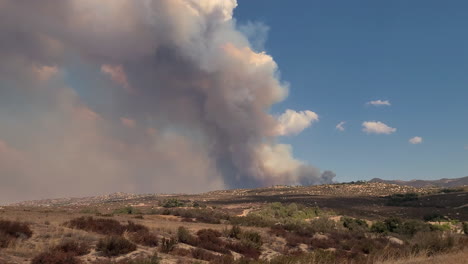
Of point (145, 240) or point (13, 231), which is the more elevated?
point (13, 231)

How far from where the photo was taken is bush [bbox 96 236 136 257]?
46.5 feet

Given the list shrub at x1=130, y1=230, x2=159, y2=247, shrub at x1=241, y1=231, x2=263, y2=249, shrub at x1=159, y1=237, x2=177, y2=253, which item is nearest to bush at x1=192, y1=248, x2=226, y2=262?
shrub at x1=159, y1=237, x2=177, y2=253

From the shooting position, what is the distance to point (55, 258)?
38.3ft

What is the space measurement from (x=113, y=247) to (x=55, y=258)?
311 cm

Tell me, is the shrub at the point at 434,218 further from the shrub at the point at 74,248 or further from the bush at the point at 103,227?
the shrub at the point at 74,248

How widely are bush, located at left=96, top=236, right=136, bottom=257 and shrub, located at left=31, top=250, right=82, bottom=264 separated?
1.75 meters

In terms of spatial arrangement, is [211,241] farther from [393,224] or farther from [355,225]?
[393,224]

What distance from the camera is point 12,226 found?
53.4ft

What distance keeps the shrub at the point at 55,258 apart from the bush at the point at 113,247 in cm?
175

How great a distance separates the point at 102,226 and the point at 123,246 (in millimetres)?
6242

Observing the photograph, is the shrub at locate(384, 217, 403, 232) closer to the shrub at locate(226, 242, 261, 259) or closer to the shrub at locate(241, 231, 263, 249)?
the shrub at locate(241, 231, 263, 249)

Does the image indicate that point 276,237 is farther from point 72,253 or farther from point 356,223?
point 356,223

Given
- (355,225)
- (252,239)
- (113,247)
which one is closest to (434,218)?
(355,225)

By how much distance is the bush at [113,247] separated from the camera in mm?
14188
